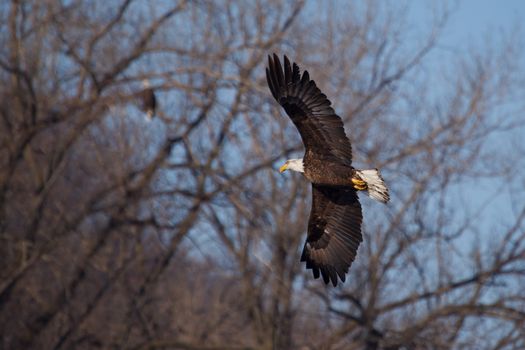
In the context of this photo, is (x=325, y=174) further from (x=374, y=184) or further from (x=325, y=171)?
(x=374, y=184)

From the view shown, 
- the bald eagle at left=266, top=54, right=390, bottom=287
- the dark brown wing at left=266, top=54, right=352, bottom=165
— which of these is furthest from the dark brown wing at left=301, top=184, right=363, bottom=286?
the dark brown wing at left=266, top=54, right=352, bottom=165

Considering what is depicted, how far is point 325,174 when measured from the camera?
29.9 feet

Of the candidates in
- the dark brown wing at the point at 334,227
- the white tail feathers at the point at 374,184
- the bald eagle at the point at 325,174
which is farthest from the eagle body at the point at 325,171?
the dark brown wing at the point at 334,227

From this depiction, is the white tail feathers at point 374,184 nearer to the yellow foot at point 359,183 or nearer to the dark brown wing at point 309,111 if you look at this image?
the yellow foot at point 359,183

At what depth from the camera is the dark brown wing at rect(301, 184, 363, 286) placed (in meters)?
9.50

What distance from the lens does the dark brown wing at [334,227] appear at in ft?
31.2

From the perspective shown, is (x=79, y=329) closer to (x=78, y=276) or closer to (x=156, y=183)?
(x=78, y=276)

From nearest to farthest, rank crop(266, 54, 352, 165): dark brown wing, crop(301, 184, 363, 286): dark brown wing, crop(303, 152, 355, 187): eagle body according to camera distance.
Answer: crop(266, 54, 352, 165): dark brown wing
crop(303, 152, 355, 187): eagle body
crop(301, 184, 363, 286): dark brown wing

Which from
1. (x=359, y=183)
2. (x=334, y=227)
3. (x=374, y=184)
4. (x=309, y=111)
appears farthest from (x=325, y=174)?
(x=334, y=227)

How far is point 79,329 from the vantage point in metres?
16.2

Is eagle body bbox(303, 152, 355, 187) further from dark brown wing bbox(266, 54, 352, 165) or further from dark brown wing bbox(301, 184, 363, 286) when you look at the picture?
dark brown wing bbox(301, 184, 363, 286)

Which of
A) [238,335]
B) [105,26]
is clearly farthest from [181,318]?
[105,26]

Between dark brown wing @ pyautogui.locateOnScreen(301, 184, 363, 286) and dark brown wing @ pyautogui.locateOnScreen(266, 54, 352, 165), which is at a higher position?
dark brown wing @ pyautogui.locateOnScreen(266, 54, 352, 165)

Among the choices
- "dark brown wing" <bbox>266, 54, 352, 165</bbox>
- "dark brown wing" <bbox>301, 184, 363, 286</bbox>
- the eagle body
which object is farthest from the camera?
"dark brown wing" <bbox>301, 184, 363, 286</bbox>
